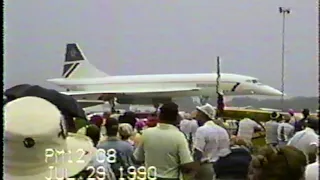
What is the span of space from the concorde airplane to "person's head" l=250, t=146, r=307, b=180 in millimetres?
16695

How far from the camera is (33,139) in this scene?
93cm

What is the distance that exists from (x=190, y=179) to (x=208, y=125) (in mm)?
689

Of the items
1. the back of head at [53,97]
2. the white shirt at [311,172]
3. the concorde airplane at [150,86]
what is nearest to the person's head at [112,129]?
the white shirt at [311,172]

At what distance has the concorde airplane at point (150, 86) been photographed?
742 inches

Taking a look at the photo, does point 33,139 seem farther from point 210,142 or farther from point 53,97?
point 210,142

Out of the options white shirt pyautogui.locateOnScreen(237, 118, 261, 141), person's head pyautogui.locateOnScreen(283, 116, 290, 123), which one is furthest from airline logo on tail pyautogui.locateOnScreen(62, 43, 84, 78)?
white shirt pyautogui.locateOnScreen(237, 118, 261, 141)

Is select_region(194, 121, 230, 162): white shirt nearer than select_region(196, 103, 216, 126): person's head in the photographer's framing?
Yes

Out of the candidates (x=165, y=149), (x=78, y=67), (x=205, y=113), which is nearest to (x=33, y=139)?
(x=165, y=149)

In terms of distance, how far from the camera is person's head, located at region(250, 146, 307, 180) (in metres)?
1.21

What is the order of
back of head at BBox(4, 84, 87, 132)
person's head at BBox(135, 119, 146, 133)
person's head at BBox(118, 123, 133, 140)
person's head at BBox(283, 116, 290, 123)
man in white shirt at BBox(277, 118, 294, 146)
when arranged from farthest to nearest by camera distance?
person's head at BBox(283, 116, 290, 123), man in white shirt at BBox(277, 118, 294, 146), person's head at BBox(135, 119, 146, 133), person's head at BBox(118, 123, 133, 140), back of head at BBox(4, 84, 87, 132)

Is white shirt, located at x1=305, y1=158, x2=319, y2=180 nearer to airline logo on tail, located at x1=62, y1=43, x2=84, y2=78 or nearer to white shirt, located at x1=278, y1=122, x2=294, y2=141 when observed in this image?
white shirt, located at x1=278, y1=122, x2=294, y2=141

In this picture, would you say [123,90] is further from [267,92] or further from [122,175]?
[122,175]

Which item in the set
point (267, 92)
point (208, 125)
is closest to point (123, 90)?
point (267, 92)

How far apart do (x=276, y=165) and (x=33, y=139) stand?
504 mm
